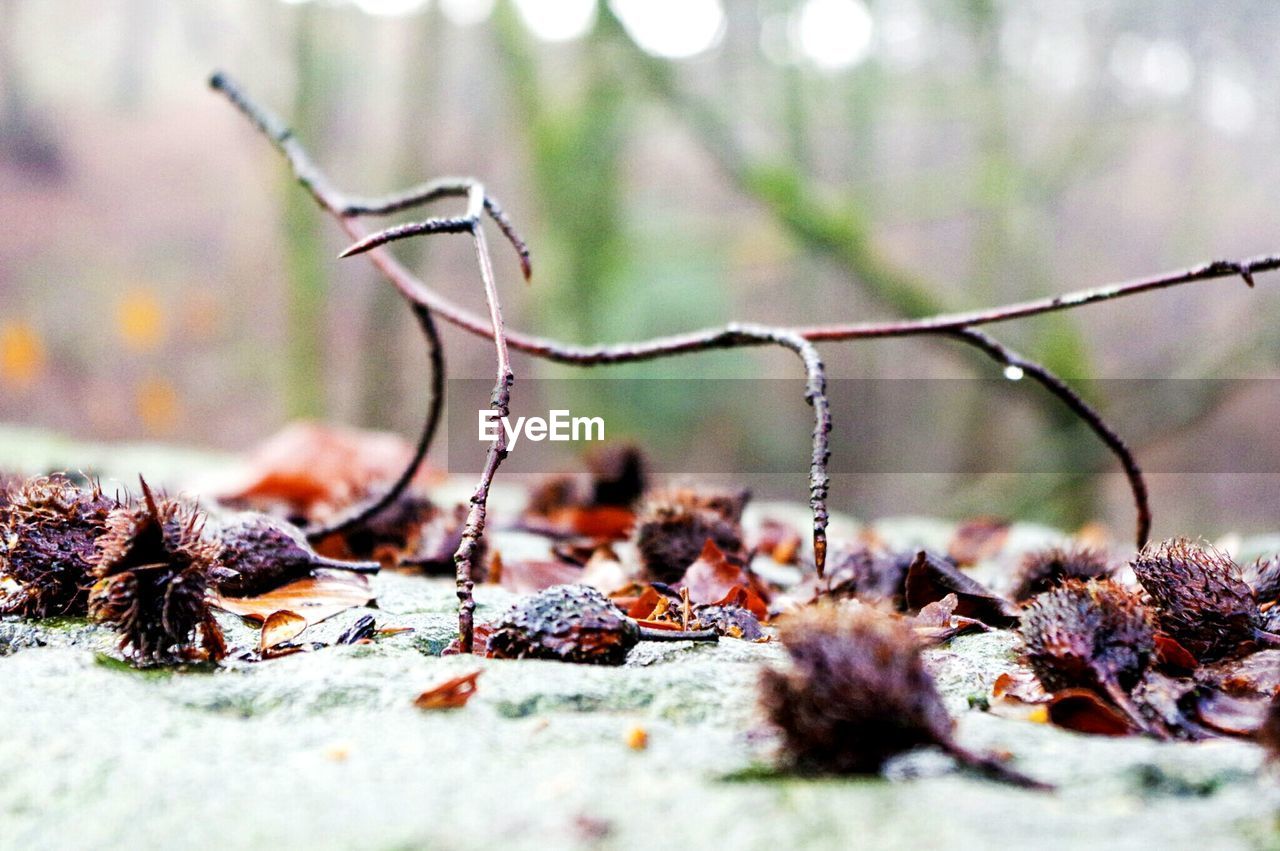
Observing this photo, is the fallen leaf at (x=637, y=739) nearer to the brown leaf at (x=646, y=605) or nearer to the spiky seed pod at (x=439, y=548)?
the brown leaf at (x=646, y=605)

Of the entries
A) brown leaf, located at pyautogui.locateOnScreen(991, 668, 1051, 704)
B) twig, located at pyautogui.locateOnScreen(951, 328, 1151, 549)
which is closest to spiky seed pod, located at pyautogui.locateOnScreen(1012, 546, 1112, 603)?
twig, located at pyautogui.locateOnScreen(951, 328, 1151, 549)

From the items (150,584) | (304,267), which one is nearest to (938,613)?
(150,584)

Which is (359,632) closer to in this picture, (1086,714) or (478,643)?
(478,643)

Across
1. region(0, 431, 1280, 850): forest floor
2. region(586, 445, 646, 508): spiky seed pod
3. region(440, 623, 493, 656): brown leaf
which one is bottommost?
region(0, 431, 1280, 850): forest floor

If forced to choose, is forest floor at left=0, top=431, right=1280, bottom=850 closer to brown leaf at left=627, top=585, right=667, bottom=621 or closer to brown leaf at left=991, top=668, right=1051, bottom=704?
brown leaf at left=991, top=668, right=1051, bottom=704

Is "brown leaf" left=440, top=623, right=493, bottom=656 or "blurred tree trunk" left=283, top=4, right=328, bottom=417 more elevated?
"blurred tree trunk" left=283, top=4, right=328, bottom=417

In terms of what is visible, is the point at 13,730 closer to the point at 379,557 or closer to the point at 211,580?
the point at 211,580

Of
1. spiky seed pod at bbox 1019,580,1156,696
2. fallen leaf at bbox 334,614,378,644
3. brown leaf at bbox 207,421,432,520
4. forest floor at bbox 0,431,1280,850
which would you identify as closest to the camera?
forest floor at bbox 0,431,1280,850
